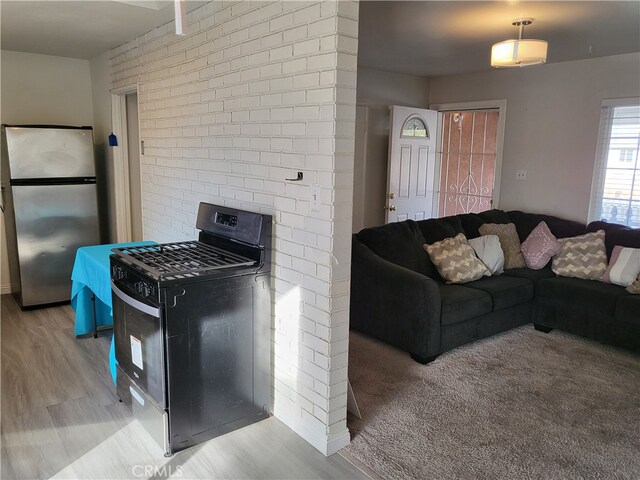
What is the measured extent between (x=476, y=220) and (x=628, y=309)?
1.57m

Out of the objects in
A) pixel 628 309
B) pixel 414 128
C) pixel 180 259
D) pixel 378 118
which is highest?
pixel 378 118

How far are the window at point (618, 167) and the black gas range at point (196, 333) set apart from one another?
369cm

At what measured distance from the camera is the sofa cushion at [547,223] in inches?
182

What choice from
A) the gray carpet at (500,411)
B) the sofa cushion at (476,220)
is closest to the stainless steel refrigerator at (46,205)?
the gray carpet at (500,411)

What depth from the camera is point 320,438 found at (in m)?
2.40

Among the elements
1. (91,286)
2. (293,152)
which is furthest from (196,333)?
(91,286)

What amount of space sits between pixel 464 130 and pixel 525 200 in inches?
54.7

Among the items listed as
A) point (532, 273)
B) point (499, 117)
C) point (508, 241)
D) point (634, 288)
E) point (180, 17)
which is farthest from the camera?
point (499, 117)

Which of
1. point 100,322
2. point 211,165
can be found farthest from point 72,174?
point 211,165

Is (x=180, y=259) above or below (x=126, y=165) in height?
below

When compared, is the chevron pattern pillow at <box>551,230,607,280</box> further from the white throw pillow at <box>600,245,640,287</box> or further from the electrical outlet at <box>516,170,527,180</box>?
the electrical outlet at <box>516,170,527,180</box>

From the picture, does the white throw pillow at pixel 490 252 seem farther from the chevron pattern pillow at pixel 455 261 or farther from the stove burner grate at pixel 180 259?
the stove burner grate at pixel 180 259

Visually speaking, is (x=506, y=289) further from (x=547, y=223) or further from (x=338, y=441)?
(x=338, y=441)

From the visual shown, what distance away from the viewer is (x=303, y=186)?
2.35 meters
